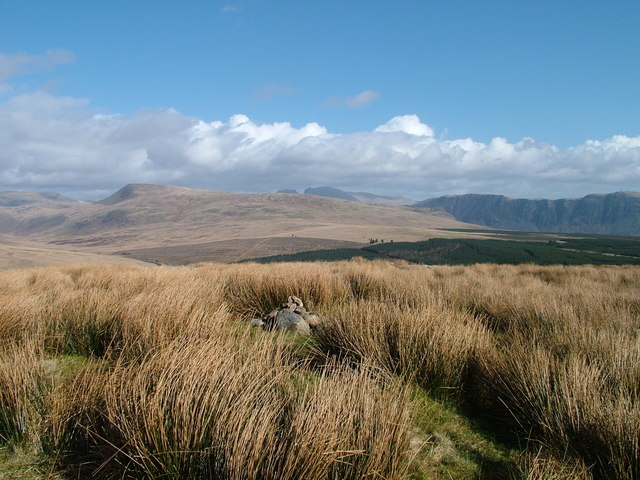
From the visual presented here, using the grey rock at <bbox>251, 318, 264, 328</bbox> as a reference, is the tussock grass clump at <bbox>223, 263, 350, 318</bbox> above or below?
above

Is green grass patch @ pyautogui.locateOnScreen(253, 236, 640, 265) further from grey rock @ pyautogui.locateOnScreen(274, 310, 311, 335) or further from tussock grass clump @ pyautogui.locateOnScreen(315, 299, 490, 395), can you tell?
tussock grass clump @ pyautogui.locateOnScreen(315, 299, 490, 395)

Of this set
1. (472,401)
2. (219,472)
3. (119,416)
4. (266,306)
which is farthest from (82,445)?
(266,306)

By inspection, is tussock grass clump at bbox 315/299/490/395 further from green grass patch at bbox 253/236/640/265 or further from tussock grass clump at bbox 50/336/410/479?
green grass patch at bbox 253/236/640/265

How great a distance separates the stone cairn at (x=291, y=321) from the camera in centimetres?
560

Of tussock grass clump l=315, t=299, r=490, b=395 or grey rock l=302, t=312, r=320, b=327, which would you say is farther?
grey rock l=302, t=312, r=320, b=327

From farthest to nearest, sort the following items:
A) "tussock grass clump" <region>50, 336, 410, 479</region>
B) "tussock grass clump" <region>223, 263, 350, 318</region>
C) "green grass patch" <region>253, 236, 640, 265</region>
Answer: "green grass patch" <region>253, 236, 640, 265</region>, "tussock grass clump" <region>223, 263, 350, 318</region>, "tussock grass clump" <region>50, 336, 410, 479</region>

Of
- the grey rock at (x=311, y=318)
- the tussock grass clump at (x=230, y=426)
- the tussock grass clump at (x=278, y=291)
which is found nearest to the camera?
the tussock grass clump at (x=230, y=426)

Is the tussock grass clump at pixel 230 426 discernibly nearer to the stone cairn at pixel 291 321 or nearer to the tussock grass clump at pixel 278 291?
the stone cairn at pixel 291 321

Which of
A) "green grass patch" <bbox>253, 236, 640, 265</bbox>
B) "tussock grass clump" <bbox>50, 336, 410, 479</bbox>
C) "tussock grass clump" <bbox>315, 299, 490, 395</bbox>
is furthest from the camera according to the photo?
"green grass patch" <bbox>253, 236, 640, 265</bbox>

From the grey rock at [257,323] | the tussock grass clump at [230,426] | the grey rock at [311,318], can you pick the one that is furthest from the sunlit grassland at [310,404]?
the grey rock at [257,323]

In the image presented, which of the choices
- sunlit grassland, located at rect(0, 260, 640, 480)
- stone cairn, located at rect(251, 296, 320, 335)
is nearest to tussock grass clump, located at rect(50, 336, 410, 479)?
sunlit grassland, located at rect(0, 260, 640, 480)

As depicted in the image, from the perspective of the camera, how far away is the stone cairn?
18.4ft

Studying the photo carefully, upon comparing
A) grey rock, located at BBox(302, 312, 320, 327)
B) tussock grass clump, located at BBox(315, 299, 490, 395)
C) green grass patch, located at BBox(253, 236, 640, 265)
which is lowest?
green grass patch, located at BBox(253, 236, 640, 265)

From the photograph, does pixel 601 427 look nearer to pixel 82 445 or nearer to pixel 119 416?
pixel 119 416
